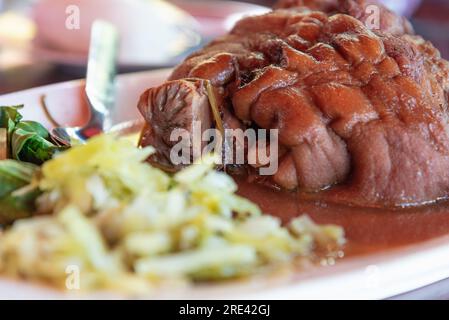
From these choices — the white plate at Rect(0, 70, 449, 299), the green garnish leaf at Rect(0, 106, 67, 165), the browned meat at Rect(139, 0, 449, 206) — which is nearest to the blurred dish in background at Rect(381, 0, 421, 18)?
the browned meat at Rect(139, 0, 449, 206)

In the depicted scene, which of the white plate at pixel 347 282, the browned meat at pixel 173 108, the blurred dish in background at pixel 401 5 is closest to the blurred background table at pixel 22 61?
the blurred dish in background at pixel 401 5

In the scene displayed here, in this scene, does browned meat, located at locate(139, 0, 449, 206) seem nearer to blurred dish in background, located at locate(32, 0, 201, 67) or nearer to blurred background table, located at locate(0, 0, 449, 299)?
blurred dish in background, located at locate(32, 0, 201, 67)

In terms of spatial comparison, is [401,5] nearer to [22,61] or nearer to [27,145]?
[22,61]

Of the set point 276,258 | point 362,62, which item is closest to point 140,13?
point 362,62

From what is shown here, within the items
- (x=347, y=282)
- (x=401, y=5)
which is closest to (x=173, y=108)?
(x=347, y=282)

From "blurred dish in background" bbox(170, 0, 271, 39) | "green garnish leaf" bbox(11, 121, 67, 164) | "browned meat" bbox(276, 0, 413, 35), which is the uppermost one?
"blurred dish in background" bbox(170, 0, 271, 39)
